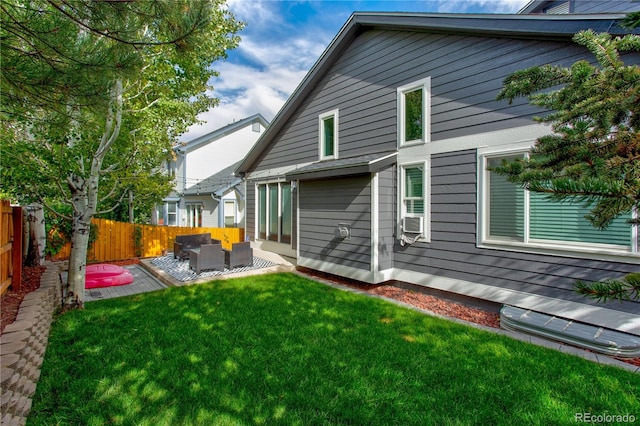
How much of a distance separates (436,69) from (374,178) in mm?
2605

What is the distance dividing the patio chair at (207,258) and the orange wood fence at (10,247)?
3.40m

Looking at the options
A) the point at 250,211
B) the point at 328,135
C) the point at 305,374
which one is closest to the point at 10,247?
the point at 305,374

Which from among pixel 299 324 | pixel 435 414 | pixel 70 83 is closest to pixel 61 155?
pixel 70 83

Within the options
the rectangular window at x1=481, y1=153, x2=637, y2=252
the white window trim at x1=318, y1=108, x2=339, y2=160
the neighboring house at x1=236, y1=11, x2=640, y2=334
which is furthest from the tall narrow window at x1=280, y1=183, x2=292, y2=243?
the rectangular window at x1=481, y1=153, x2=637, y2=252

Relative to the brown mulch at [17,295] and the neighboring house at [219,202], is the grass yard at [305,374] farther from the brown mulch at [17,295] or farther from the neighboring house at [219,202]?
the neighboring house at [219,202]

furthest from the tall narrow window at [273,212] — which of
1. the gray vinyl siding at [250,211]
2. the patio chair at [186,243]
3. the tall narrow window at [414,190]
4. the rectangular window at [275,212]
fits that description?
the tall narrow window at [414,190]

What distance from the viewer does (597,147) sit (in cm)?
140

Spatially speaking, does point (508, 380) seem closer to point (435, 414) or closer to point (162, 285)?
point (435, 414)

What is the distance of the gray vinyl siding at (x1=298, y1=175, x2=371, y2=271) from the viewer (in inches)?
278

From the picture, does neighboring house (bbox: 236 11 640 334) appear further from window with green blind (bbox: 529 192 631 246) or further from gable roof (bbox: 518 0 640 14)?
gable roof (bbox: 518 0 640 14)

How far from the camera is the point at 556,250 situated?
4.91m

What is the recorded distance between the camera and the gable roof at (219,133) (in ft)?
59.8

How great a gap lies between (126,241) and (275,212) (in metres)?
5.50

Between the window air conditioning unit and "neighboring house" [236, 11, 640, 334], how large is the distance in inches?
1.4
